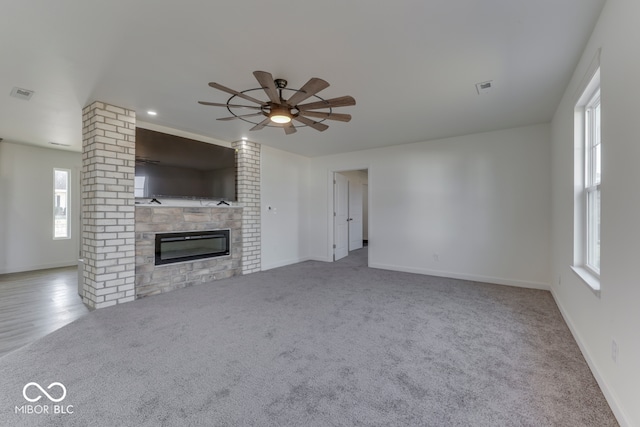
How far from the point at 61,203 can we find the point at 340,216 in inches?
236

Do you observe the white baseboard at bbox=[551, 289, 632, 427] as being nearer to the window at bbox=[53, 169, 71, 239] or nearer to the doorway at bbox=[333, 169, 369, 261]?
the doorway at bbox=[333, 169, 369, 261]

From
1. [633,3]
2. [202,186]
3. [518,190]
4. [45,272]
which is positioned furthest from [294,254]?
[633,3]

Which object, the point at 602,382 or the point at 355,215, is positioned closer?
the point at 602,382

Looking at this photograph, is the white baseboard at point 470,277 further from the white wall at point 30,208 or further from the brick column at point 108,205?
the white wall at point 30,208

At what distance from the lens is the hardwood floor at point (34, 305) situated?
8.53 feet

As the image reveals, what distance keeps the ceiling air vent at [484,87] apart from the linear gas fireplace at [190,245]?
414cm

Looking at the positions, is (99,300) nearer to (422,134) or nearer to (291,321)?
(291,321)

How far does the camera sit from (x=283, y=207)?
5.87 metres

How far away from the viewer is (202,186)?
438 cm

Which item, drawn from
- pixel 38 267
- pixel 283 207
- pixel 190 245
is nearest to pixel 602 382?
pixel 190 245

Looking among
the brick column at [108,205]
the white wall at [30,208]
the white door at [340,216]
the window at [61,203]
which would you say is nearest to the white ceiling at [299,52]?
the brick column at [108,205]

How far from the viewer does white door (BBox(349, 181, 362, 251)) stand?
7.42 metres

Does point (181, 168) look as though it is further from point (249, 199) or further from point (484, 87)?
point (484, 87)

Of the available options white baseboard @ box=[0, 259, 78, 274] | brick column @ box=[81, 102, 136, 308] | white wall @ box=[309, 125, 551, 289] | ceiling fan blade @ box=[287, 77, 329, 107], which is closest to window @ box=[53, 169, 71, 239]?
white baseboard @ box=[0, 259, 78, 274]
